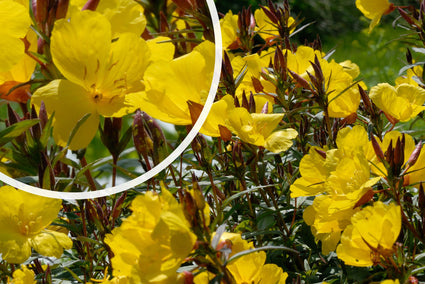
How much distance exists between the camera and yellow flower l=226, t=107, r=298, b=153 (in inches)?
44.2

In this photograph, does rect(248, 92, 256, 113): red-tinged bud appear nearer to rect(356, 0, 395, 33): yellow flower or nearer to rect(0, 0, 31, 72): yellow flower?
rect(0, 0, 31, 72): yellow flower

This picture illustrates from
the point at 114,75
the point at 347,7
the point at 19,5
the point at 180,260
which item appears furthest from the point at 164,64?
the point at 347,7

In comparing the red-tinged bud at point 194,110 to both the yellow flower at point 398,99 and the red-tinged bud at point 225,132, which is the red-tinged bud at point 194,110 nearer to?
the red-tinged bud at point 225,132

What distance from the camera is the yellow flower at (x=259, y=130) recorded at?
3.68 ft

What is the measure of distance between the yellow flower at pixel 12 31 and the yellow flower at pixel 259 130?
0.41m

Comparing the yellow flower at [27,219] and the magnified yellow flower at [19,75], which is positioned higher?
the magnified yellow flower at [19,75]

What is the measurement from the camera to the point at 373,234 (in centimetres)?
90

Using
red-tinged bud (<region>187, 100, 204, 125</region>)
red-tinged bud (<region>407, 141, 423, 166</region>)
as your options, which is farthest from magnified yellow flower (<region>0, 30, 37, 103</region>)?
red-tinged bud (<region>407, 141, 423, 166</region>)

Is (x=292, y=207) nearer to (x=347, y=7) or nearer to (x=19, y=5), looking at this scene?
(x=19, y=5)

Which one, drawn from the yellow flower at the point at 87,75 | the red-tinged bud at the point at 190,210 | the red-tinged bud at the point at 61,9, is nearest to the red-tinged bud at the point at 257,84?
the yellow flower at the point at 87,75

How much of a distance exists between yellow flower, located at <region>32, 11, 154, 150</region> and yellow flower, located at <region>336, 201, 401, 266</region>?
490 millimetres

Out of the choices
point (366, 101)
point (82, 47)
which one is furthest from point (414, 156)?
point (82, 47)

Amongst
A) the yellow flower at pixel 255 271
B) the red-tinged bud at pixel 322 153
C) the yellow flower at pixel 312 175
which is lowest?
the yellow flower at pixel 255 271

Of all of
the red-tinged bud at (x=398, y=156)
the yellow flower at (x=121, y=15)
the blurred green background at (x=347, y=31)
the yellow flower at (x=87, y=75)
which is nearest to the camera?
the red-tinged bud at (x=398, y=156)
